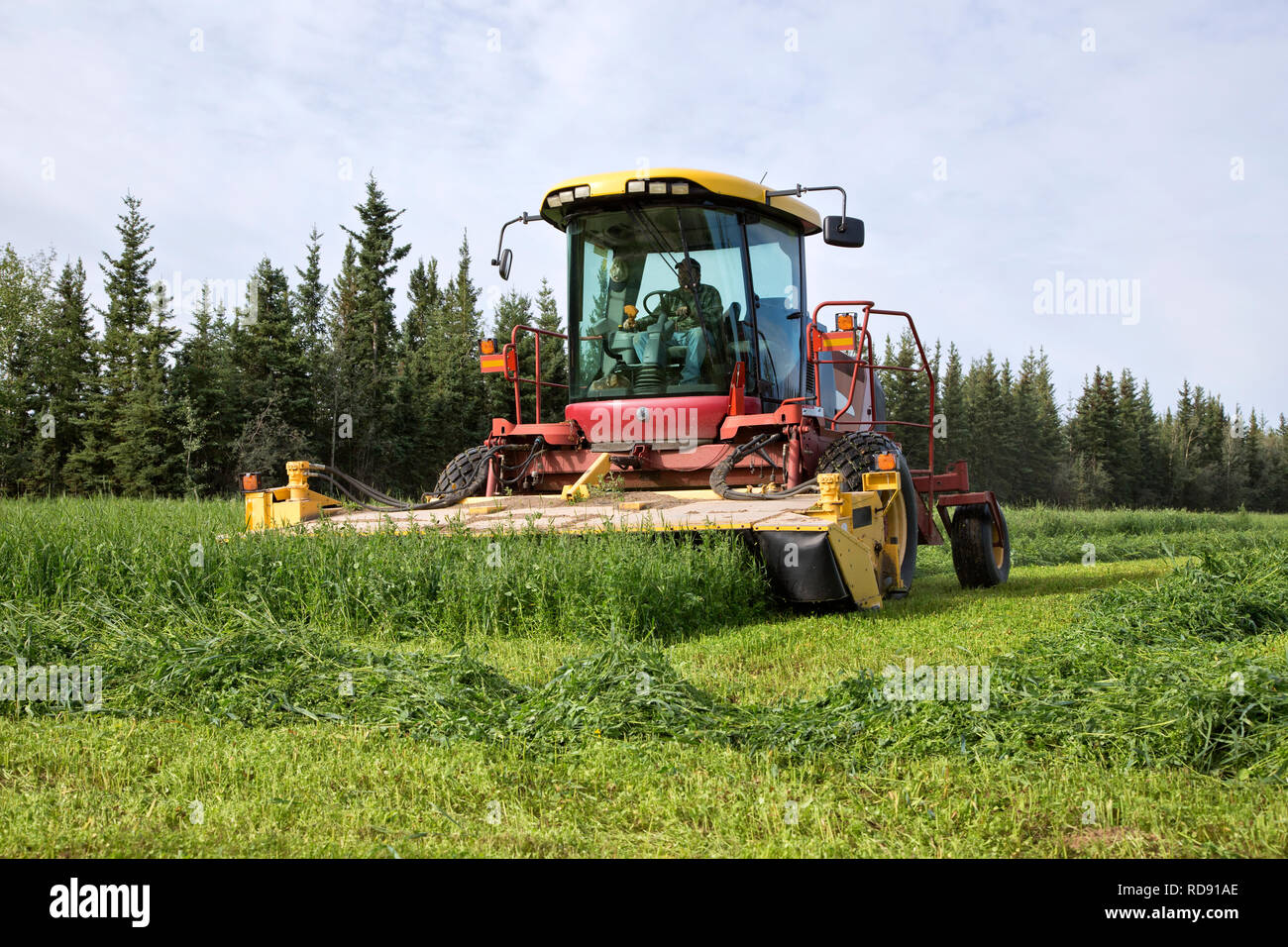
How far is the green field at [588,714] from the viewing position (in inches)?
124

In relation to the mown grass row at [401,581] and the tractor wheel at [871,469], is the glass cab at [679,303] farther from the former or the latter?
the mown grass row at [401,581]

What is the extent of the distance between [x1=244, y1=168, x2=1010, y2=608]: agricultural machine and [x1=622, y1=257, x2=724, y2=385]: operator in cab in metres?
0.01

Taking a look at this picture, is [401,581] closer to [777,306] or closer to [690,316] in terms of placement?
[690,316]

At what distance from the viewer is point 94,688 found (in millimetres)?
4832

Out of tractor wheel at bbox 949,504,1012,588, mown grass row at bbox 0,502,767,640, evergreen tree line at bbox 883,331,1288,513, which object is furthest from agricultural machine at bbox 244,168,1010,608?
evergreen tree line at bbox 883,331,1288,513

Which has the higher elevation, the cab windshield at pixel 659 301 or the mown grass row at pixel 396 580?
the cab windshield at pixel 659 301

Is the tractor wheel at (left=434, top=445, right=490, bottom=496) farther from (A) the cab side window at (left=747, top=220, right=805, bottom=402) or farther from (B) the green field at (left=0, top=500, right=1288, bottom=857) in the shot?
(A) the cab side window at (left=747, top=220, right=805, bottom=402)

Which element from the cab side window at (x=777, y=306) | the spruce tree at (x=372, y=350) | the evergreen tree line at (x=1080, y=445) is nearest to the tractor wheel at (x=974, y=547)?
the cab side window at (x=777, y=306)

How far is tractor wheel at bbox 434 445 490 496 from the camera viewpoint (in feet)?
30.4

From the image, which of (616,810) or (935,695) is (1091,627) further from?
(616,810)

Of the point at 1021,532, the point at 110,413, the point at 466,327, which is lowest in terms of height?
the point at 1021,532

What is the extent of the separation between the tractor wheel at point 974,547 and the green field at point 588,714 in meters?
3.45
